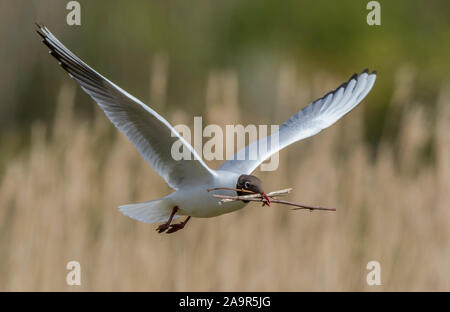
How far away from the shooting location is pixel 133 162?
4.41 metres

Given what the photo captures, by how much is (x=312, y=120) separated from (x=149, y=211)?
118 cm

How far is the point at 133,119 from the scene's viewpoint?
2.66 metres

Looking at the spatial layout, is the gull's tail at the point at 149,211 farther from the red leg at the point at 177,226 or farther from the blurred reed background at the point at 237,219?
the blurred reed background at the point at 237,219

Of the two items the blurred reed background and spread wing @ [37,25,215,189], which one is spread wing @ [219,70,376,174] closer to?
spread wing @ [37,25,215,189]

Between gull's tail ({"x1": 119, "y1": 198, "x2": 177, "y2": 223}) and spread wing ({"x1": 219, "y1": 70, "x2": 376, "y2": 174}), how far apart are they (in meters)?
0.33

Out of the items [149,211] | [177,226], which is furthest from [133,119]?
[177,226]

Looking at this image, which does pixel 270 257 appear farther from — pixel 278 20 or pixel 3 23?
pixel 278 20

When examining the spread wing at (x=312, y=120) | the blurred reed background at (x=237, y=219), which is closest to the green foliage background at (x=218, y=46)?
the blurred reed background at (x=237, y=219)

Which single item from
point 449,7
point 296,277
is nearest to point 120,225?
point 296,277

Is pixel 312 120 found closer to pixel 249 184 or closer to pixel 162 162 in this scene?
pixel 162 162

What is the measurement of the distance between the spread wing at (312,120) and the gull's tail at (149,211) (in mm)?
333

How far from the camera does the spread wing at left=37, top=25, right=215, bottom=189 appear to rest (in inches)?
99.2

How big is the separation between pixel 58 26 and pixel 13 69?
633 millimetres

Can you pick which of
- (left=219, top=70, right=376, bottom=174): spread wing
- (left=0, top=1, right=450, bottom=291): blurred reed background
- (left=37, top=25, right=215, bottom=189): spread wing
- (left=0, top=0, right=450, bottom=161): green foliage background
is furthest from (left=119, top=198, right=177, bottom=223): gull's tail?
(left=0, top=0, right=450, bottom=161): green foliage background
